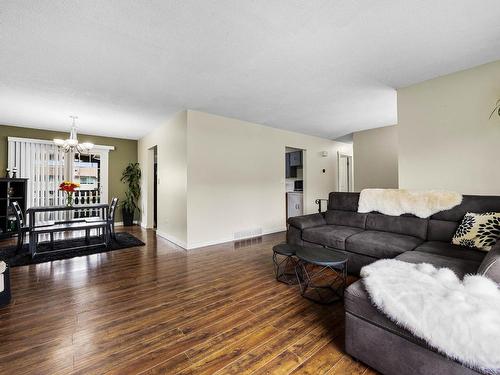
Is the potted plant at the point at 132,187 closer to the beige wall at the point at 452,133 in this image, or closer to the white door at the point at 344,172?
the white door at the point at 344,172

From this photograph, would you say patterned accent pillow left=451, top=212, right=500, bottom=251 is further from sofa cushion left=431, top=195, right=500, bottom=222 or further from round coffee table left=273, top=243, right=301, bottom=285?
round coffee table left=273, top=243, right=301, bottom=285

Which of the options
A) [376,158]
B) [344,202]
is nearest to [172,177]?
[344,202]

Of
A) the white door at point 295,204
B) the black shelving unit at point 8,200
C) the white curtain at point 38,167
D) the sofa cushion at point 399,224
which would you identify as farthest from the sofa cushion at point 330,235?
the white curtain at point 38,167

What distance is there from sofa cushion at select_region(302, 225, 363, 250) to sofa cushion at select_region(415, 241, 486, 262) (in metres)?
0.77

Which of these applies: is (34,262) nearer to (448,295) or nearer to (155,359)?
(155,359)

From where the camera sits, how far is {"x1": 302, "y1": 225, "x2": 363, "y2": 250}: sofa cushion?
9.43 ft

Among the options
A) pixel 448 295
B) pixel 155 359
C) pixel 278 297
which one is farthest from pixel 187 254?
pixel 448 295

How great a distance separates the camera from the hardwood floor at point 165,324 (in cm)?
143

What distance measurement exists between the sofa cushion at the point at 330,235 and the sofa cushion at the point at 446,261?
798 mm

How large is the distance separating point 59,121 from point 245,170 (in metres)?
4.00

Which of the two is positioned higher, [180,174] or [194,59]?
[194,59]

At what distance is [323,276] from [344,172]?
5236 millimetres

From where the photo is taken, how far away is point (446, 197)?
8.89 feet

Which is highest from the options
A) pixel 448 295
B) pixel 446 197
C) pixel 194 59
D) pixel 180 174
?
pixel 194 59
